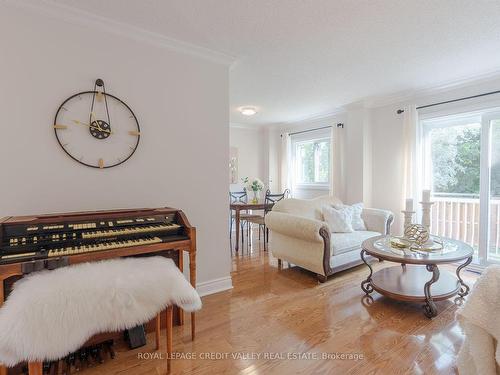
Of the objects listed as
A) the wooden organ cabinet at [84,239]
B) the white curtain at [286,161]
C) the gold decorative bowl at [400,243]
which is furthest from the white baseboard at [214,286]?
the white curtain at [286,161]

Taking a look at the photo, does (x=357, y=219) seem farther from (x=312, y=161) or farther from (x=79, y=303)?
(x=79, y=303)

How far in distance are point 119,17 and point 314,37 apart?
5.23 feet

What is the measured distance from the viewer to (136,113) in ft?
7.27

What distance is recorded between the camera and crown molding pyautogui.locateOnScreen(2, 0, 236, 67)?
1.82 metres

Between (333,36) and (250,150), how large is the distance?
3925 millimetres

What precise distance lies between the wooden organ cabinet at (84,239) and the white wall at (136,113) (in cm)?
30

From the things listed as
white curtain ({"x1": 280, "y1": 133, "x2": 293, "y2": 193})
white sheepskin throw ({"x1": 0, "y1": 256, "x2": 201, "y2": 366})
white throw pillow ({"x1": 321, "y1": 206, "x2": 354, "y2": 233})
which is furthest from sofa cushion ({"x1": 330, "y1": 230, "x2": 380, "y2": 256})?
white curtain ({"x1": 280, "y1": 133, "x2": 293, "y2": 193})

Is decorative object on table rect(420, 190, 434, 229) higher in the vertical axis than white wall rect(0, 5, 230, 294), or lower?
lower

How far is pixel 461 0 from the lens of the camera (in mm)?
1804

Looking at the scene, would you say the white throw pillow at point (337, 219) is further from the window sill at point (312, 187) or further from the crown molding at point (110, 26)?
the crown molding at point (110, 26)

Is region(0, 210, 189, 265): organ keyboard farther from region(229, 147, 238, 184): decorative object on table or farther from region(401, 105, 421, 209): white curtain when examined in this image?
region(229, 147, 238, 184): decorative object on table

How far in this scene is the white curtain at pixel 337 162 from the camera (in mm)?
4703

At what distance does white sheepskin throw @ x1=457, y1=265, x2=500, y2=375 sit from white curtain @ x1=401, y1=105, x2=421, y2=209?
2706 mm

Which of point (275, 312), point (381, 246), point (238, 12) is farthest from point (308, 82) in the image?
point (275, 312)
